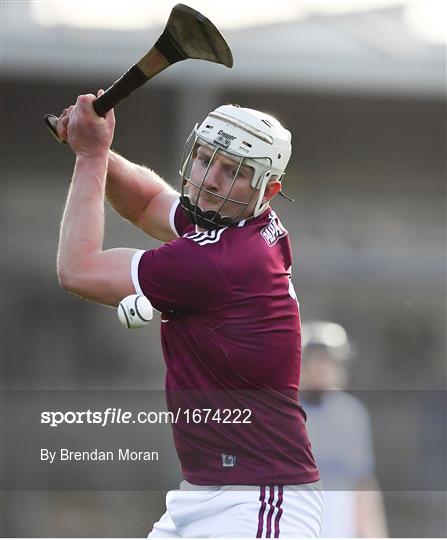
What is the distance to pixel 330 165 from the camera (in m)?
14.3

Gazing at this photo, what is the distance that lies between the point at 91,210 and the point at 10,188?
9512 millimetres

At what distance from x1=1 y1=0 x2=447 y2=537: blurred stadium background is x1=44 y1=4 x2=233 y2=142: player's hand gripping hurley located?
4.63m

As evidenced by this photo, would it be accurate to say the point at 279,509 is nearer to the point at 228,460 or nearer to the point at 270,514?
the point at 270,514

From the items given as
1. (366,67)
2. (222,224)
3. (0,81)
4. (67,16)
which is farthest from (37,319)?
(222,224)

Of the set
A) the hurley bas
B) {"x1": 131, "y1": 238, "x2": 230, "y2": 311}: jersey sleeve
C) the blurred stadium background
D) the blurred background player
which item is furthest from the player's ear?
the hurley bas

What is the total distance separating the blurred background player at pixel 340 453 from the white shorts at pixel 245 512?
1990mm

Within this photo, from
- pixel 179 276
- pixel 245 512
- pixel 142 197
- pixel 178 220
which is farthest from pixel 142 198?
pixel 245 512

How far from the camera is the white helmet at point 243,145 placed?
3385 mm

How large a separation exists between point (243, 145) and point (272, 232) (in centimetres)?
32

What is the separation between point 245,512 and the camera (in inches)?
131

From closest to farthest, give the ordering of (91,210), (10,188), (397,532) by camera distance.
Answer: (91,210) < (397,532) < (10,188)

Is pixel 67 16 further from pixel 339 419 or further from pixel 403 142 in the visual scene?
pixel 403 142

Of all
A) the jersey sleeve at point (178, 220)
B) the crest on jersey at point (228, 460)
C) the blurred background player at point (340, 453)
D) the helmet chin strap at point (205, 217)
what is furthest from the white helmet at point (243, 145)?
the blurred background player at point (340, 453)

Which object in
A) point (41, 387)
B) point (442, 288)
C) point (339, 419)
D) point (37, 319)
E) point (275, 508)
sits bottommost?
point (275, 508)
